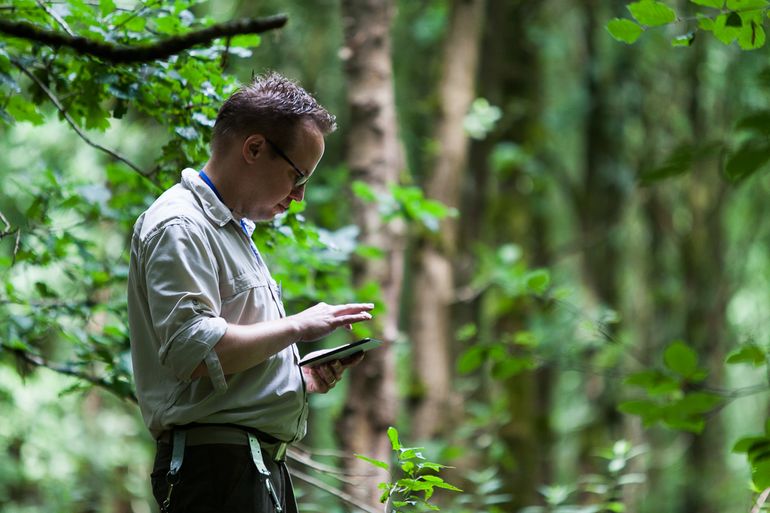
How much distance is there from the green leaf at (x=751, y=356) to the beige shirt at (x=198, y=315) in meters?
1.29

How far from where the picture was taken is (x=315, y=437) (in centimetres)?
1159

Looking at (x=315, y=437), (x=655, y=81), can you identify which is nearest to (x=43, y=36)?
(x=315, y=437)

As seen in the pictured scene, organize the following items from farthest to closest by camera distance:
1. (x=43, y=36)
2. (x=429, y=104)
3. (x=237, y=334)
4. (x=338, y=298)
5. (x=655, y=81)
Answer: (x=655, y=81)
(x=429, y=104)
(x=338, y=298)
(x=237, y=334)
(x=43, y=36)

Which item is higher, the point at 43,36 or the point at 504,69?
the point at 504,69

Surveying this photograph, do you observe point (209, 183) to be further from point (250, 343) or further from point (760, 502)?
point (760, 502)

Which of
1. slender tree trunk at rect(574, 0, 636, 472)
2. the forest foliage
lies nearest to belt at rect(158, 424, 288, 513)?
the forest foliage

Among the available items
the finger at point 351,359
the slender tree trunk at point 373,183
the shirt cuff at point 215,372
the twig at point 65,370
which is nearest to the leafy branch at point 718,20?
the finger at point 351,359

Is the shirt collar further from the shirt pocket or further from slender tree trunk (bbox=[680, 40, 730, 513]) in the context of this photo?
slender tree trunk (bbox=[680, 40, 730, 513])

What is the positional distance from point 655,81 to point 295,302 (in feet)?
31.9

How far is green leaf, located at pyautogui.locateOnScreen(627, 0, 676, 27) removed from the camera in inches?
98.0

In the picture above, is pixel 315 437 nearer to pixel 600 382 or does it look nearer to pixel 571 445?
pixel 600 382

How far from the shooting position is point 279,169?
2.52m

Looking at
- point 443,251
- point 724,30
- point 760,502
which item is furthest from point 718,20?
point 443,251

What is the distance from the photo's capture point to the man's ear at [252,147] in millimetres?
2480
